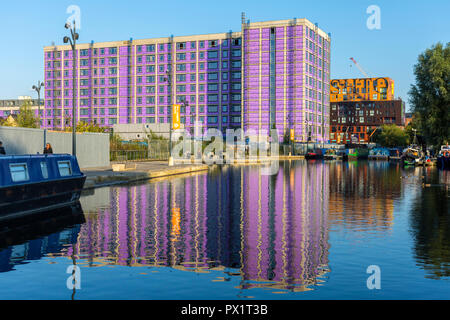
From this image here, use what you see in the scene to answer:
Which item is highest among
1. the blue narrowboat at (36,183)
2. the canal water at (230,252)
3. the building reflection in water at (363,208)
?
the blue narrowboat at (36,183)

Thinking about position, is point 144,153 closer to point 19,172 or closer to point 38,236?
point 19,172

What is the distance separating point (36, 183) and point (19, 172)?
0.66 meters

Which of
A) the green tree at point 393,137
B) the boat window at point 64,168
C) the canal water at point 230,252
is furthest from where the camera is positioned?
the green tree at point 393,137

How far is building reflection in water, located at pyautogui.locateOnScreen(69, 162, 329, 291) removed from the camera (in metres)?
8.27

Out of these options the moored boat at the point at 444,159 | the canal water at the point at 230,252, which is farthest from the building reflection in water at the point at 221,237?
the moored boat at the point at 444,159

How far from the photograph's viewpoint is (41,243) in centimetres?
1049

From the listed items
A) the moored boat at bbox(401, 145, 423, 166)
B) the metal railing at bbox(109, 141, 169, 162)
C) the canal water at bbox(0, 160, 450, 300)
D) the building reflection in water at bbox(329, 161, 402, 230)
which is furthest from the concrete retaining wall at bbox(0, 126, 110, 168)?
the moored boat at bbox(401, 145, 423, 166)

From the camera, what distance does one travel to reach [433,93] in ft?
182

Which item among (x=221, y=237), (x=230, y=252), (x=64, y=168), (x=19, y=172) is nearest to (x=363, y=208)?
(x=221, y=237)

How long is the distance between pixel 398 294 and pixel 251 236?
16.1 ft

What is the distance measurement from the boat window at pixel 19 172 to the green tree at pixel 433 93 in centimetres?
4857

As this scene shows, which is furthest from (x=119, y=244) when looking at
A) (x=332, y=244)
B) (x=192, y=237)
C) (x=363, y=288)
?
(x=363, y=288)

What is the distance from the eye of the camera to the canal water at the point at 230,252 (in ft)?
22.7

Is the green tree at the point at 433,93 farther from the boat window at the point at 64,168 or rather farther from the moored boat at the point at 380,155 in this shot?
the boat window at the point at 64,168
